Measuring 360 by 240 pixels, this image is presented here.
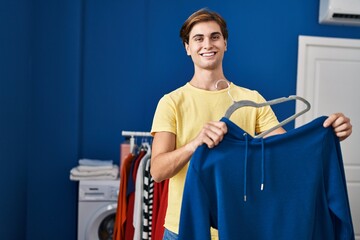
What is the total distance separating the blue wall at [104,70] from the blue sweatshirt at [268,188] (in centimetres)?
203

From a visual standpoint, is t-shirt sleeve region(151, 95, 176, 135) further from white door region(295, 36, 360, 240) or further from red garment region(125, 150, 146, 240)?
white door region(295, 36, 360, 240)

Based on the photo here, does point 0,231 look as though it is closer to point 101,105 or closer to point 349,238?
point 101,105

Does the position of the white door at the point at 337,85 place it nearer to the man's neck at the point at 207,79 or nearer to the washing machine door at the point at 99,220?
the washing machine door at the point at 99,220

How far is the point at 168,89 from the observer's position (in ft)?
10.1

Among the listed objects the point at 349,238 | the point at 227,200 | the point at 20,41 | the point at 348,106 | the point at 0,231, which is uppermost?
the point at 20,41

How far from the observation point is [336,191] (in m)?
1.11

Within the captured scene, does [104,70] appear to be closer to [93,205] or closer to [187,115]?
[93,205]

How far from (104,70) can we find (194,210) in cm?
218

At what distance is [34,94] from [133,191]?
1.30 meters

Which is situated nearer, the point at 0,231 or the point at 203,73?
the point at 203,73

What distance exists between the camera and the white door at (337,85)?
10.5 feet

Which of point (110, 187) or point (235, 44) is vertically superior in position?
point (235, 44)

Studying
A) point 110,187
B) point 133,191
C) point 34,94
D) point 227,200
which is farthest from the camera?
point 34,94

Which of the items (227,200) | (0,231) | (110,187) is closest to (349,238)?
(227,200)
